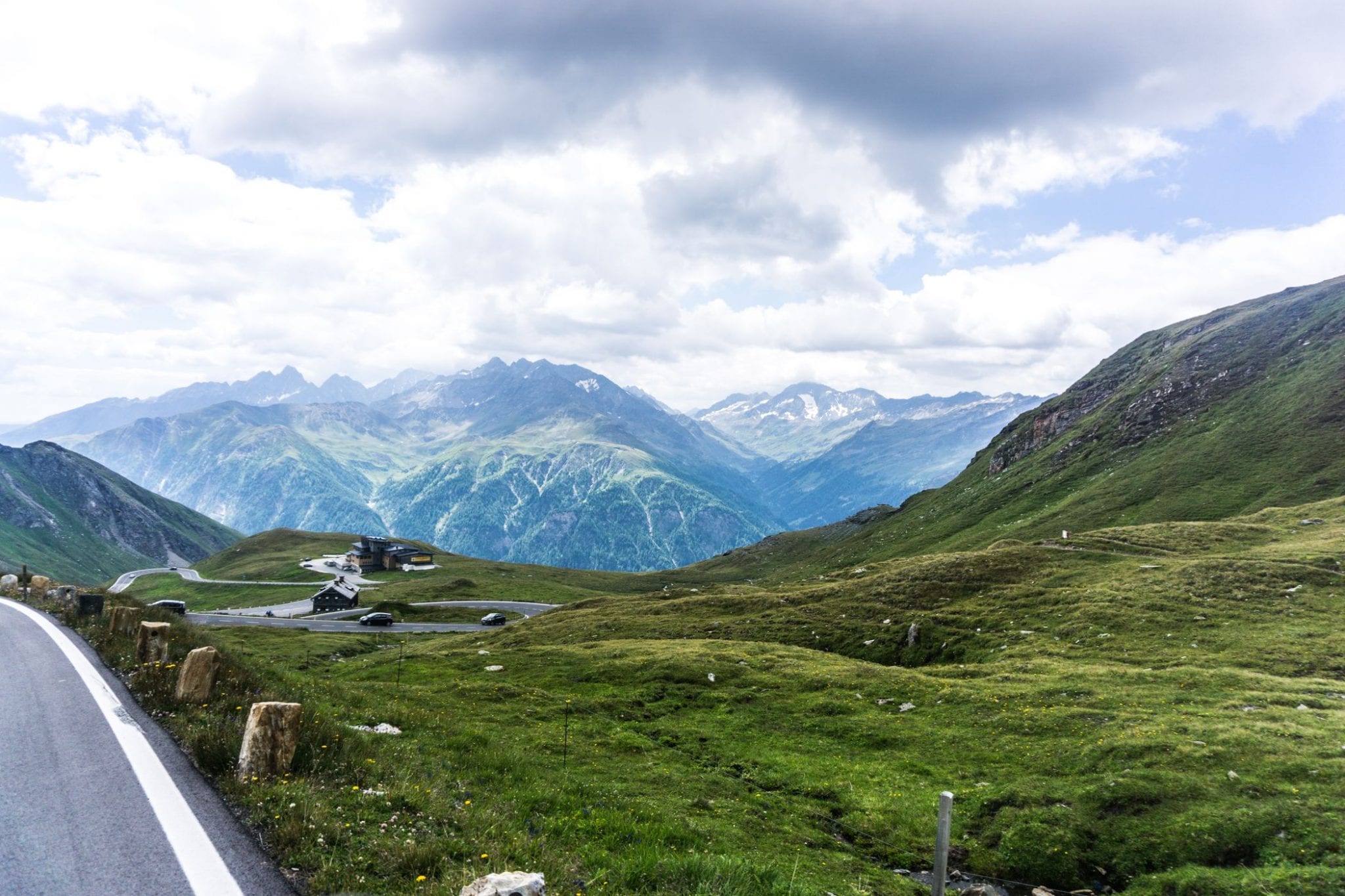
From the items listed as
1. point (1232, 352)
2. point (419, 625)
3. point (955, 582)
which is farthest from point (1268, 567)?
point (1232, 352)

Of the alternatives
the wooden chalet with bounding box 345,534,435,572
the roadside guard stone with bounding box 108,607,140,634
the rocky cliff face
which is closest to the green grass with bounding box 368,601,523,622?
the wooden chalet with bounding box 345,534,435,572

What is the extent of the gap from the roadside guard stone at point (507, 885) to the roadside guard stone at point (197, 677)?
40.6 ft

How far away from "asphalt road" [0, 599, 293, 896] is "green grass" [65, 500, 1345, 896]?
2.10ft

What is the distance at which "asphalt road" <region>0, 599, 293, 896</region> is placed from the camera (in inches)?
354

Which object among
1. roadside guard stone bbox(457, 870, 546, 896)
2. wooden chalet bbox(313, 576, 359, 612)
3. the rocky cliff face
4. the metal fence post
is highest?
the rocky cliff face

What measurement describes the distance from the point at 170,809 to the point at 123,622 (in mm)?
19580

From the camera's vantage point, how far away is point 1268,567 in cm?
4822

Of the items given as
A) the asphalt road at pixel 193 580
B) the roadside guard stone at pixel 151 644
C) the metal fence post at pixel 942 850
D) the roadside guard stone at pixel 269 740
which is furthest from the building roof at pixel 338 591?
the metal fence post at pixel 942 850

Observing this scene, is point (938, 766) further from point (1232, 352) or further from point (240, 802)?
point (1232, 352)

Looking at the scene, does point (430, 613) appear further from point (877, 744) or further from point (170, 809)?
point (170, 809)

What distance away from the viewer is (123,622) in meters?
25.2

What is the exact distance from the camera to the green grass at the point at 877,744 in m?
12.6

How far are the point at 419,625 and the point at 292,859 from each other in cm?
9946

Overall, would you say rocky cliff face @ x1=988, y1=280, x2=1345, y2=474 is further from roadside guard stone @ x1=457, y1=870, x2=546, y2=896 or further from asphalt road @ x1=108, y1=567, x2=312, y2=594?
asphalt road @ x1=108, y1=567, x2=312, y2=594
